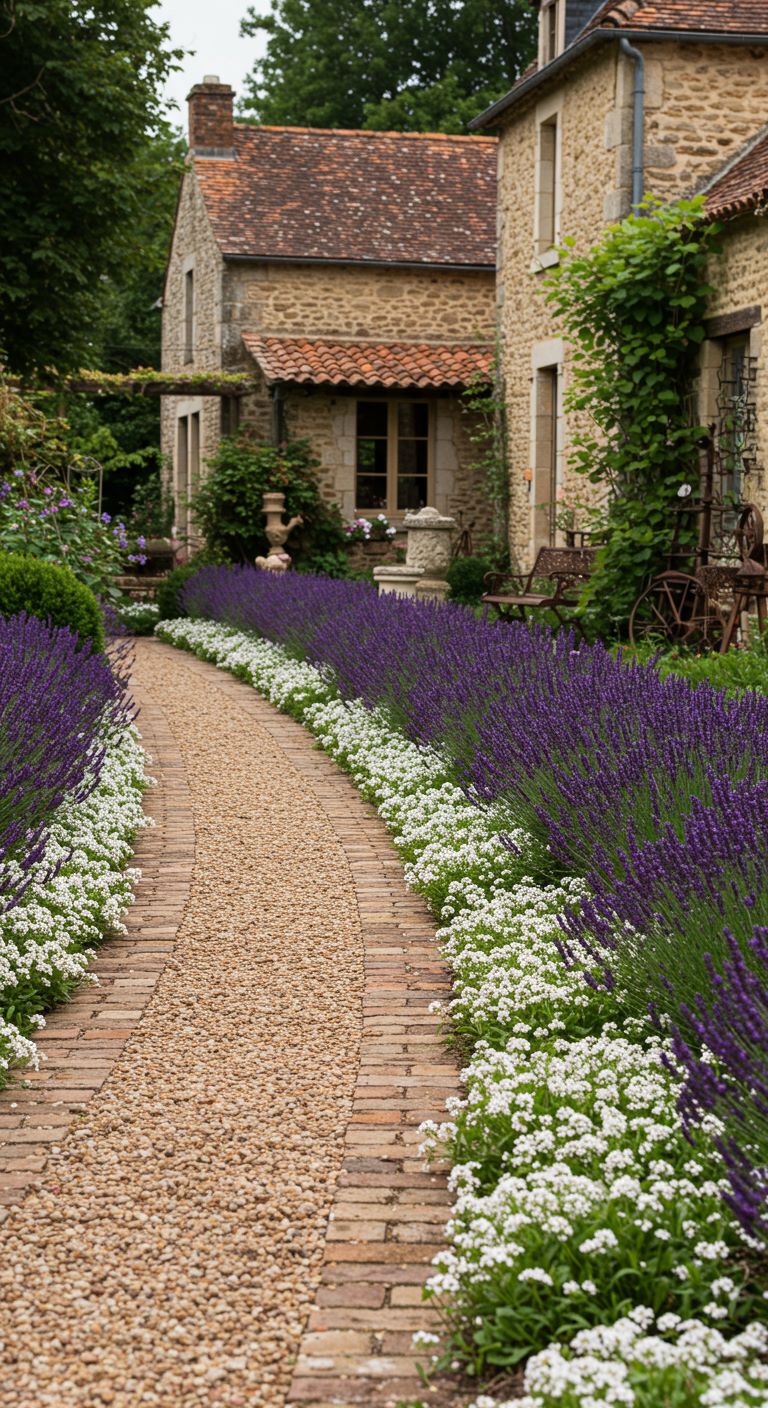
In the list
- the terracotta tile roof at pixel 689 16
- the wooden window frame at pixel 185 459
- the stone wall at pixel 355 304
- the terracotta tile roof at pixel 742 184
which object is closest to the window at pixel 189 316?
the wooden window frame at pixel 185 459

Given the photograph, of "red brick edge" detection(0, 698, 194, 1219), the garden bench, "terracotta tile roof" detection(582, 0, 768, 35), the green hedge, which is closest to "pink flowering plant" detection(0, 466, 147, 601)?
the green hedge

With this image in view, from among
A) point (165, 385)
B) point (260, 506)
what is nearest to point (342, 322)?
point (165, 385)

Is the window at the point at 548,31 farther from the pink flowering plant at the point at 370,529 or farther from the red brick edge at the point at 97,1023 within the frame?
the red brick edge at the point at 97,1023

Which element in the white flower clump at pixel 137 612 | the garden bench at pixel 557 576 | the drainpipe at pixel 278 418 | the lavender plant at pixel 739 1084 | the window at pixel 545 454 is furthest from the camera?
the drainpipe at pixel 278 418

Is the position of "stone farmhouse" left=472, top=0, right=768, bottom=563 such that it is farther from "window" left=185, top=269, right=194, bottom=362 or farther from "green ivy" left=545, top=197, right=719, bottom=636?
"window" left=185, top=269, right=194, bottom=362

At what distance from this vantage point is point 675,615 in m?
11.3

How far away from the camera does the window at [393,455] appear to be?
20.5 m

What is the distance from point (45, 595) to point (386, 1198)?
246 inches

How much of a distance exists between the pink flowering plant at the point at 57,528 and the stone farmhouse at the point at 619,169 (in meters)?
4.53

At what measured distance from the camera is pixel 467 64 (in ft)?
109

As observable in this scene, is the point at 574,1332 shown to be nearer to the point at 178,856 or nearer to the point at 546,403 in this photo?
the point at 178,856

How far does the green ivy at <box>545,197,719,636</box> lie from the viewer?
1188cm

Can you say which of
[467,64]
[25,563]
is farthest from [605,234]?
[467,64]

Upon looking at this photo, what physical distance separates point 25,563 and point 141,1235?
20.9ft
